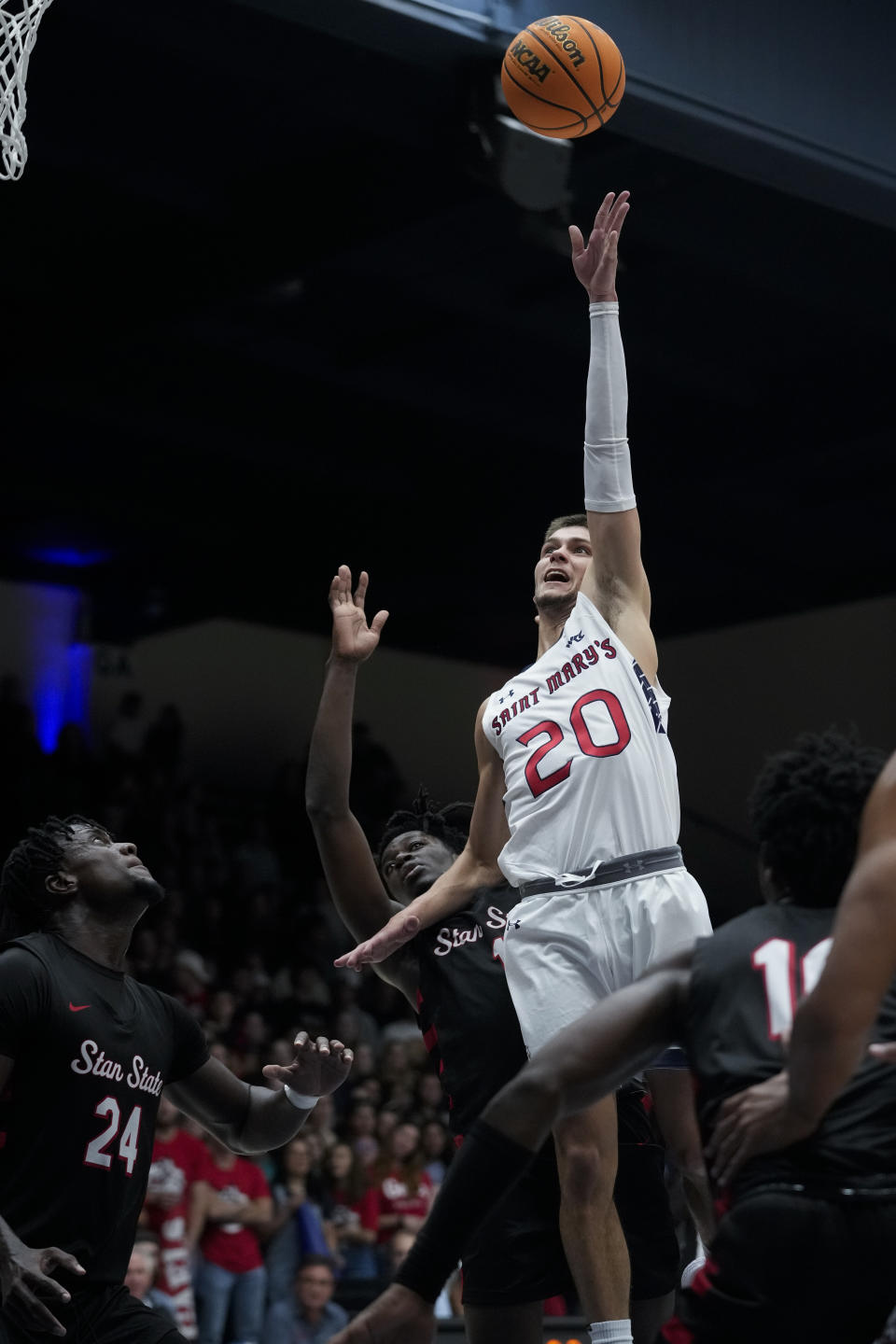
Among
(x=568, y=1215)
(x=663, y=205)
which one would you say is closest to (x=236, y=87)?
(x=663, y=205)

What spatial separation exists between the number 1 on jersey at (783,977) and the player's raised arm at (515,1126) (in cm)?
16

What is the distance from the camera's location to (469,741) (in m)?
20.7

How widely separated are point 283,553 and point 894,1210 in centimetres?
1514

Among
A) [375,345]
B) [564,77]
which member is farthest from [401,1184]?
[564,77]

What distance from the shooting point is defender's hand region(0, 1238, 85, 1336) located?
12.8 ft

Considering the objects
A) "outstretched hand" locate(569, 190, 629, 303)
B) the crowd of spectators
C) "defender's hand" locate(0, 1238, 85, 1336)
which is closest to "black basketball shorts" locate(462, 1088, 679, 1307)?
"defender's hand" locate(0, 1238, 85, 1336)

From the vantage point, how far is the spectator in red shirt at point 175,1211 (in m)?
8.82

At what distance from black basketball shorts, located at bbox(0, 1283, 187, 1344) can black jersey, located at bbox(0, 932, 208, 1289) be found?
5 centimetres

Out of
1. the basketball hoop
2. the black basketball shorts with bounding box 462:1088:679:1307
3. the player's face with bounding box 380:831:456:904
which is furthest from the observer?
the player's face with bounding box 380:831:456:904

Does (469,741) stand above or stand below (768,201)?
below

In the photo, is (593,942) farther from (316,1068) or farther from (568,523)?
(568,523)

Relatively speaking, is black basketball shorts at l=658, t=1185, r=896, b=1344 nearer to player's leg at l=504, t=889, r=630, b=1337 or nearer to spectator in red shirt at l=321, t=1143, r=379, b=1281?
player's leg at l=504, t=889, r=630, b=1337

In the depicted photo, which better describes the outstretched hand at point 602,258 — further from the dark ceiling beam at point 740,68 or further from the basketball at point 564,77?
the dark ceiling beam at point 740,68

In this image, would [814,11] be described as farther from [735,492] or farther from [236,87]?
[735,492]
